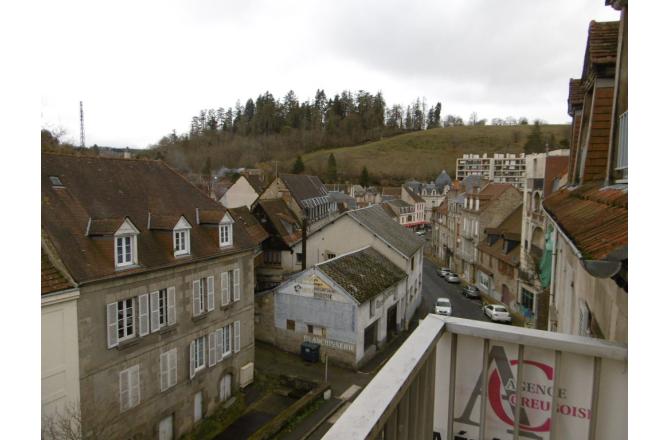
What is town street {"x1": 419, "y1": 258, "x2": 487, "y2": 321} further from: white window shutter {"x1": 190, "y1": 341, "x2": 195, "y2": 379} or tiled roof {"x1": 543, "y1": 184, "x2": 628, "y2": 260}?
tiled roof {"x1": 543, "y1": 184, "x2": 628, "y2": 260}

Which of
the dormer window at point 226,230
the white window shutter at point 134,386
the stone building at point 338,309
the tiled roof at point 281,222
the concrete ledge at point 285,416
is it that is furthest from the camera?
the tiled roof at point 281,222

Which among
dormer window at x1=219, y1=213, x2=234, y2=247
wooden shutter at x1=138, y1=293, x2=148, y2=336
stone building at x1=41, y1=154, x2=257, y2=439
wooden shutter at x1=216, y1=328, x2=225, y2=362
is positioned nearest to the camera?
stone building at x1=41, y1=154, x2=257, y2=439

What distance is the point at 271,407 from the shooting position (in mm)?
19656

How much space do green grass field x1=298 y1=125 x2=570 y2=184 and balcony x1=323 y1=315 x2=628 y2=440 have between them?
366ft

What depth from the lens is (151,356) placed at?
1588cm

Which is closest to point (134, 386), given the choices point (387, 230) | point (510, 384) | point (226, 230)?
point (226, 230)

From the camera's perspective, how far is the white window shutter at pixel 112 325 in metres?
14.2

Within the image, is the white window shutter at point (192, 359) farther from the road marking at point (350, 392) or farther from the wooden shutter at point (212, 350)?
the road marking at point (350, 392)

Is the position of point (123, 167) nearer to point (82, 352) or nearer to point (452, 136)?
point (82, 352)

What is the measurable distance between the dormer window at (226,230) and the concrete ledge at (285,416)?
7.58 m

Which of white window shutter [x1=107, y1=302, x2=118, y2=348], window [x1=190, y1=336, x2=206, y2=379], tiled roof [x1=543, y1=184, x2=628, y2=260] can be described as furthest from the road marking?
tiled roof [x1=543, y1=184, x2=628, y2=260]

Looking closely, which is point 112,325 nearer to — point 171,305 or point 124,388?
point 124,388

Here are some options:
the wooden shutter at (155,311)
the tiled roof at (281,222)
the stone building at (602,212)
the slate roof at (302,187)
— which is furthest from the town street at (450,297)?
the stone building at (602,212)

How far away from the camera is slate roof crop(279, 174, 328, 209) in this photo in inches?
1662
